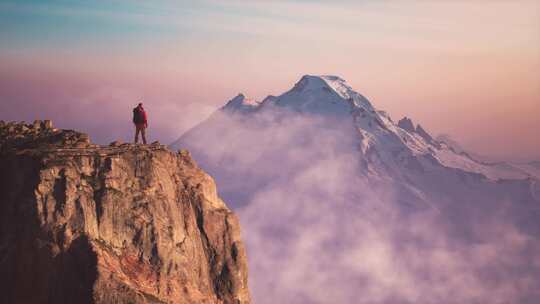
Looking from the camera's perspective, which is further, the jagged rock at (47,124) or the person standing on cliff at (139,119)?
the jagged rock at (47,124)

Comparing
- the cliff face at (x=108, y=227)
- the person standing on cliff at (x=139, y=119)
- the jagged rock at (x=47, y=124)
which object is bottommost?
the cliff face at (x=108, y=227)

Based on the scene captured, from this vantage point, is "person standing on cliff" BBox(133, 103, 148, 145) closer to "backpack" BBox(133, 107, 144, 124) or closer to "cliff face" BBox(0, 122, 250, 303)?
"backpack" BBox(133, 107, 144, 124)

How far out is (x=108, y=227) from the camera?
329ft

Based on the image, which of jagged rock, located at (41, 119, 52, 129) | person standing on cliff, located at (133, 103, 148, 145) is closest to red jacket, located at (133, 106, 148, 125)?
person standing on cliff, located at (133, 103, 148, 145)

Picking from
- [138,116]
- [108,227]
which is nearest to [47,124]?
[138,116]

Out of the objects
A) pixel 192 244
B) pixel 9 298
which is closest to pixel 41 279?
pixel 9 298

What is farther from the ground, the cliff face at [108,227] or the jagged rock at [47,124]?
the jagged rock at [47,124]

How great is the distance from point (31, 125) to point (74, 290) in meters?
32.4

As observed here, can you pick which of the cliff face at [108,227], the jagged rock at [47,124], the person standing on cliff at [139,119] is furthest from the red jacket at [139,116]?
the jagged rock at [47,124]

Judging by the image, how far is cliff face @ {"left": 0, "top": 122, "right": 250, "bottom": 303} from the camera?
3755 inches

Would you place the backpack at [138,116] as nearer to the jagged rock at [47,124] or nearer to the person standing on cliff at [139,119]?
the person standing on cliff at [139,119]

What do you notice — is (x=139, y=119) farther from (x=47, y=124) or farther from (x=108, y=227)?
(x=108, y=227)

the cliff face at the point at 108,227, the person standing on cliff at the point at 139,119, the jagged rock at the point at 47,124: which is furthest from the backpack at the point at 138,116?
the jagged rock at the point at 47,124

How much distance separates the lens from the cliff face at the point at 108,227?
95.4 m
